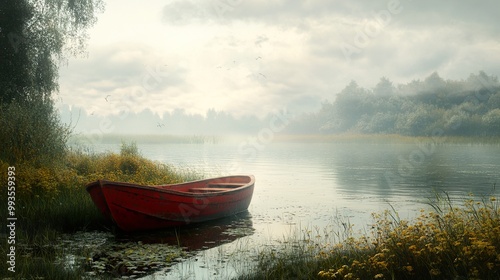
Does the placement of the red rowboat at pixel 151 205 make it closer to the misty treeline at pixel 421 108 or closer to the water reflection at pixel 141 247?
the water reflection at pixel 141 247

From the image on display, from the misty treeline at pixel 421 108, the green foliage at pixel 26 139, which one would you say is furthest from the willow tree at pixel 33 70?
the misty treeline at pixel 421 108

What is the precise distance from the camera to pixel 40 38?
71.2 feet

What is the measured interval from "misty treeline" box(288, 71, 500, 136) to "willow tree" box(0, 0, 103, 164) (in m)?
63.7

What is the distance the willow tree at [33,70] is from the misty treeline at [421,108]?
63694 millimetres

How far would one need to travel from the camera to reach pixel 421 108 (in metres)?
80.8

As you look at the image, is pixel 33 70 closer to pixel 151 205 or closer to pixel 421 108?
pixel 151 205

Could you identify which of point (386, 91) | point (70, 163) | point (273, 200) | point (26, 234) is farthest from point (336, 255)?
point (386, 91)

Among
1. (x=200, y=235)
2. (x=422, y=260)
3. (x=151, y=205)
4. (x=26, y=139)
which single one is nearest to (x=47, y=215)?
(x=151, y=205)

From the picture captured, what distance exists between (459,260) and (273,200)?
14.3 meters

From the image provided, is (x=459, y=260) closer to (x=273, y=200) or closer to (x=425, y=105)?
(x=273, y=200)

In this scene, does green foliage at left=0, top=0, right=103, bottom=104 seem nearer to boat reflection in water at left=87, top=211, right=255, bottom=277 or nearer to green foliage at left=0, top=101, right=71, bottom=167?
green foliage at left=0, top=101, right=71, bottom=167

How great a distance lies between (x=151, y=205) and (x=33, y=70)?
1263 centimetres

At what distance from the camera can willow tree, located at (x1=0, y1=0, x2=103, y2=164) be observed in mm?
15672

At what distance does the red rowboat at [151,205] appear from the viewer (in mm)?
11852
